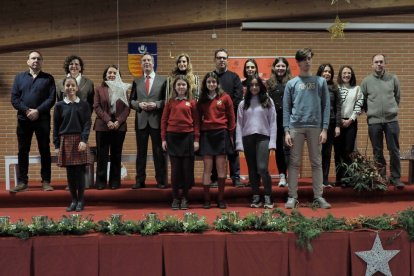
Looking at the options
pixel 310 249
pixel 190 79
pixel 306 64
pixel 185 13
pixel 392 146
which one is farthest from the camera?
pixel 185 13

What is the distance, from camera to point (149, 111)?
4820 mm

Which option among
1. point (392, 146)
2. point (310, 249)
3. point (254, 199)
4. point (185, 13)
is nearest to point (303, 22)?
point (185, 13)

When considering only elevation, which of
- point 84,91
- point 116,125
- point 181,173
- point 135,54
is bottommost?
point 181,173

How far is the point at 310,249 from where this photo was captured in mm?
3496

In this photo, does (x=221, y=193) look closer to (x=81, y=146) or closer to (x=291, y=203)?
(x=291, y=203)

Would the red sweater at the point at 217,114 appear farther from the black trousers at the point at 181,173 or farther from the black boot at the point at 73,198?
the black boot at the point at 73,198

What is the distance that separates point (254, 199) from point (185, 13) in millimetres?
3581

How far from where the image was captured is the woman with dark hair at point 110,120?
A: 4914mm

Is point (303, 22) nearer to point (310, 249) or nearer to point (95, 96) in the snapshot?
point (95, 96)

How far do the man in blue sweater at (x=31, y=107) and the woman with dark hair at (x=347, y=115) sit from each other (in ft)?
10.4

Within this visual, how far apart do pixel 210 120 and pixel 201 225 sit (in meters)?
1.26

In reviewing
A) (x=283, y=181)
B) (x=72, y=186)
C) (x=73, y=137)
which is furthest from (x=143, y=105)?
(x=283, y=181)

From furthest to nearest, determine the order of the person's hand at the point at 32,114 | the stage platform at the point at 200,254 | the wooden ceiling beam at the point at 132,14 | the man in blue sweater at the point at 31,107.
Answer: the wooden ceiling beam at the point at 132,14 < the man in blue sweater at the point at 31,107 < the person's hand at the point at 32,114 < the stage platform at the point at 200,254

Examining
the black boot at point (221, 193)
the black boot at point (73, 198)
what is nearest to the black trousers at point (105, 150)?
the black boot at point (73, 198)
